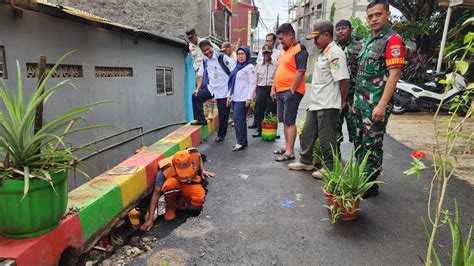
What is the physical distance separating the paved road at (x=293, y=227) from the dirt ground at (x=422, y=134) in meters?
0.68

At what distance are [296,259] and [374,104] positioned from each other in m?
1.80

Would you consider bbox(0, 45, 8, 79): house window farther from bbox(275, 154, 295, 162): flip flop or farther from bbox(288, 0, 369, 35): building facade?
bbox(288, 0, 369, 35): building facade

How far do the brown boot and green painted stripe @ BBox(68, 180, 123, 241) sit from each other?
471 mm

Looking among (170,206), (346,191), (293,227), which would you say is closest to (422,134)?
(346,191)

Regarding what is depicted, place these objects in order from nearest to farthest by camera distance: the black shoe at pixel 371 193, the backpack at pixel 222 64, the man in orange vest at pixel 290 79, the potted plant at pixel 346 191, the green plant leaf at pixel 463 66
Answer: the green plant leaf at pixel 463 66 → the potted plant at pixel 346 191 → the black shoe at pixel 371 193 → the man in orange vest at pixel 290 79 → the backpack at pixel 222 64

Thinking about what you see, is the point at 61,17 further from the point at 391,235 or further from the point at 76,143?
the point at 391,235

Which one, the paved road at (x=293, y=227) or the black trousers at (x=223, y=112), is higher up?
the black trousers at (x=223, y=112)

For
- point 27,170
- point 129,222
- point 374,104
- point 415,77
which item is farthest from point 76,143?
point 415,77

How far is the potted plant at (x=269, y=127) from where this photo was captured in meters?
6.18

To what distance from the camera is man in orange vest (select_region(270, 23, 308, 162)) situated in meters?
4.44

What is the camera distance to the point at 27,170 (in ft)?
6.25

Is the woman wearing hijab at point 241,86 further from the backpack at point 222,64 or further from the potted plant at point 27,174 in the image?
the potted plant at point 27,174

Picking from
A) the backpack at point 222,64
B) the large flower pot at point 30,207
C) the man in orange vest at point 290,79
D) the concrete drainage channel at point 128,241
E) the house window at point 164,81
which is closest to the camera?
the large flower pot at point 30,207

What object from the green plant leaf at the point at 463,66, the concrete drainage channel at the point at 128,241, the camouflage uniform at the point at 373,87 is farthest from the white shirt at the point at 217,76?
the green plant leaf at the point at 463,66
